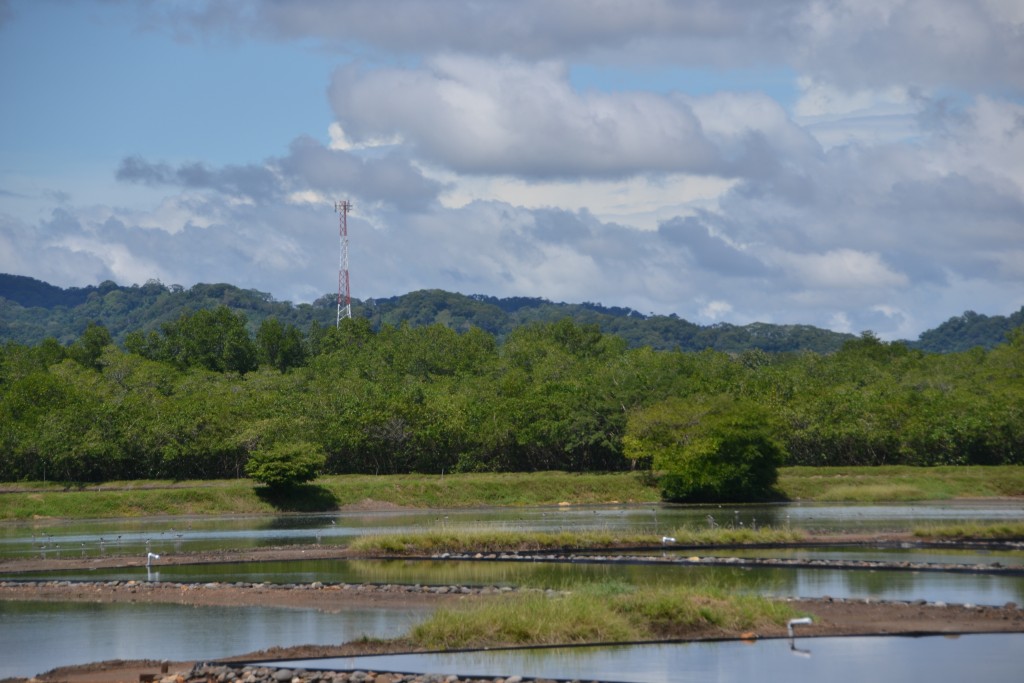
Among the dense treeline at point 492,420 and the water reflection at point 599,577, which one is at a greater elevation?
the dense treeline at point 492,420

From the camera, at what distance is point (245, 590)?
1602 inches

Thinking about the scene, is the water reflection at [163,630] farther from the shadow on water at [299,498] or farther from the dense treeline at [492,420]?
the dense treeline at [492,420]

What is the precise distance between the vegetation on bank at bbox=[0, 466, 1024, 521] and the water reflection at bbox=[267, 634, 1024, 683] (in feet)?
177

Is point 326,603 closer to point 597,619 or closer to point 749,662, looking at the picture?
point 597,619

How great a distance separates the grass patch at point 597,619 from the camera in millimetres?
28766

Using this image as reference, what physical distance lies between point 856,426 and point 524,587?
63839mm

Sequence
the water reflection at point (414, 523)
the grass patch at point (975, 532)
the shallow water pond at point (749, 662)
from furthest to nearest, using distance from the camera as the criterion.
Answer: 1. the water reflection at point (414, 523)
2. the grass patch at point (975, 532)
3. the shallow water pond at point (749, 662)

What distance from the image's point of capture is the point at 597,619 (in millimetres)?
29016

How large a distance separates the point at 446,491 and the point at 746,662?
63.2 metres

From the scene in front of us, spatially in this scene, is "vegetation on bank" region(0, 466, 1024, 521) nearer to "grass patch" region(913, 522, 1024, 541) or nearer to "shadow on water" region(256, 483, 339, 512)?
"shadow on water" region(256, 483, 339, 512)

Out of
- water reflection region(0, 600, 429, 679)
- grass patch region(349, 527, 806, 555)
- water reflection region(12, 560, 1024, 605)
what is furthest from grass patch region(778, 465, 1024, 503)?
water reflection region(0, 600, 429, 679)

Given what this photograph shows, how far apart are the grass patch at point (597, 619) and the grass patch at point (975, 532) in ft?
64.0

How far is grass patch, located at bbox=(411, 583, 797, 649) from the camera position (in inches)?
1133

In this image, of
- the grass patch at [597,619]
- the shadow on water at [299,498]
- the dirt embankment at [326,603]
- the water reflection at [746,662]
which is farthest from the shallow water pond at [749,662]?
the shadow on water at [299,498]
